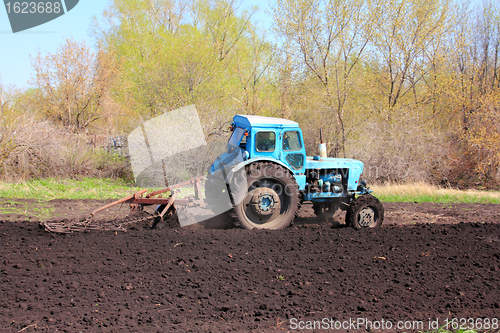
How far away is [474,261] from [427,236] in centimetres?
114

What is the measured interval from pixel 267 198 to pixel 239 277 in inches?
84.8

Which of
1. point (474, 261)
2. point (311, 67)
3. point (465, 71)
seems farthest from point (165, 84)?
point (465, 71)

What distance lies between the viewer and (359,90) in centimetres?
1609

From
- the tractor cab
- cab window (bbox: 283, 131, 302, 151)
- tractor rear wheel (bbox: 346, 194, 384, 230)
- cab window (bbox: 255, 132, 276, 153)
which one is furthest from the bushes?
tractor rear wheel (bbox: 346, 194, 384, 230)

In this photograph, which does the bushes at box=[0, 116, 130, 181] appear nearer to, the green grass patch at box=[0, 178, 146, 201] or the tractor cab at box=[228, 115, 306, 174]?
the green grass patch at box=[0, 178, 146, 201]

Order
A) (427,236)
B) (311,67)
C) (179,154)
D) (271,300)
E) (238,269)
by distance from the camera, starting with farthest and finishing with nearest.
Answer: (311,67) → (179,154) → (427,236) → (238,269) → (271,300)

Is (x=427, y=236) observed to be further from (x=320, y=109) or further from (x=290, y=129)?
(x=320, y=109)

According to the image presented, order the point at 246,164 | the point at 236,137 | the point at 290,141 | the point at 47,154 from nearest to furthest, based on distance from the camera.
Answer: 1. the point at 246,164
2. the point at 290,141
3. the point at 236,137
4. the point at 47,154

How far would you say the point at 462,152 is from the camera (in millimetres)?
15023

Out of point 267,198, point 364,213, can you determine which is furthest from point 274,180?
point 364,213

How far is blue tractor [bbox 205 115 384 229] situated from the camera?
6.38 metres

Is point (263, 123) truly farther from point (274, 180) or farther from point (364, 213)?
point (364, 213)

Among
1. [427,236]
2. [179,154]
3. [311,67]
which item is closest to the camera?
[427,236]

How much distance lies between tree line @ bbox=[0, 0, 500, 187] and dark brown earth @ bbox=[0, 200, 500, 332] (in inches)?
329
